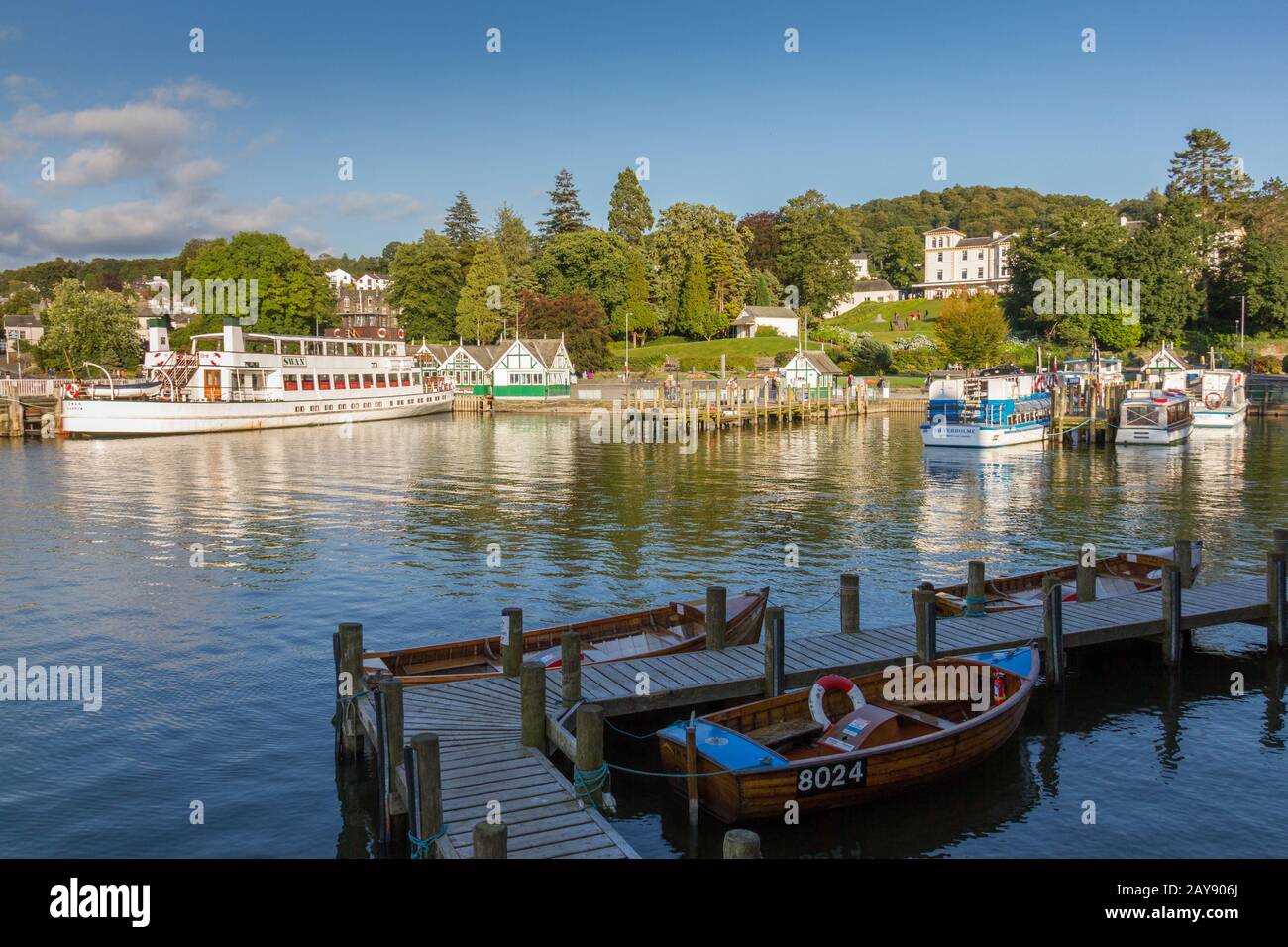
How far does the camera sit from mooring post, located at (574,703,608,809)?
39.4 feet

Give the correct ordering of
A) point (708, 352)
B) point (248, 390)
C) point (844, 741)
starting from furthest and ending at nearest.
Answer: point (708, 352)
point (248, 390)
point (844, 741)

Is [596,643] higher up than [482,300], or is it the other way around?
[482,300]

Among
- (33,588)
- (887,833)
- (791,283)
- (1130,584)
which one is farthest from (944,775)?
(791,283)

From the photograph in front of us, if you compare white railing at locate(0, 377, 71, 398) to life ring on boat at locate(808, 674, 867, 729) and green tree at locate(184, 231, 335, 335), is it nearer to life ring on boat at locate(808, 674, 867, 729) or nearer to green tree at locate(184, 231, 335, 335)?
green tree at locate(184, 231, 335, 335)

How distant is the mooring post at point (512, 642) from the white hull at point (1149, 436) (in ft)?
188

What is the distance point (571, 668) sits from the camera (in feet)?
46.9

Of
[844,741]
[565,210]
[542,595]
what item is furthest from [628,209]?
[844,741]

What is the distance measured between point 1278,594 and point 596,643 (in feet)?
43.8

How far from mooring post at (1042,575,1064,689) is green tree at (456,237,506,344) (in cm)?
10632

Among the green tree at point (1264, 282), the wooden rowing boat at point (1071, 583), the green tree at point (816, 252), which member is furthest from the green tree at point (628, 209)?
the wooden rowing boat at point (1071, 583)

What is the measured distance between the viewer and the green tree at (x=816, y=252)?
454 feet

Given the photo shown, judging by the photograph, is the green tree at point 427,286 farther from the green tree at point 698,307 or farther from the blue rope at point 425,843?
the blue rope at point 425,843

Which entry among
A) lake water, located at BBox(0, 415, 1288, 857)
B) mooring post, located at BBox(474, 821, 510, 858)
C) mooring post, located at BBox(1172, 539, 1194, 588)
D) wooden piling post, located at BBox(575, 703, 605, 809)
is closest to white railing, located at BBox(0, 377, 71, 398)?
lake water, located at BBox(0, 415, 1288, 857)

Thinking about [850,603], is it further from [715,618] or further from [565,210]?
[565,210]
